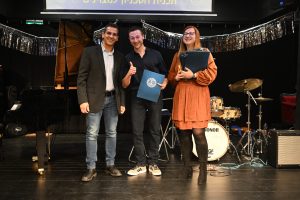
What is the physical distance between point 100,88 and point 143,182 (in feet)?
4.00

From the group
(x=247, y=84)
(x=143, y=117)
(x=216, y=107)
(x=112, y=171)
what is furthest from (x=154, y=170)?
(x=247, y=84)

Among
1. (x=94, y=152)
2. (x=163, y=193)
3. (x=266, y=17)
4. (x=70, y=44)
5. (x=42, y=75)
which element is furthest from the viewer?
(x=42, y=75)

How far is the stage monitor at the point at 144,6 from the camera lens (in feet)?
22.6

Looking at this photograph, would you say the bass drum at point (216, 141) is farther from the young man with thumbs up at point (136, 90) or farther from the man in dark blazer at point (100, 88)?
the man in dark blazer at point (100, 88)

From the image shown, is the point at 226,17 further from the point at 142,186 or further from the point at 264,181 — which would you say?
the point at 142,186

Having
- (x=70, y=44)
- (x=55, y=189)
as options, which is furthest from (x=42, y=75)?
(x=55, y=189)

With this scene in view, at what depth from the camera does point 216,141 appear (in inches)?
220

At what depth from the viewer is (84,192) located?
4.03m

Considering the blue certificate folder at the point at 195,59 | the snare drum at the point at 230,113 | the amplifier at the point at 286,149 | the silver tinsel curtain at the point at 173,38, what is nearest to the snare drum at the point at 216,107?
the snare drum at the point at 230,113

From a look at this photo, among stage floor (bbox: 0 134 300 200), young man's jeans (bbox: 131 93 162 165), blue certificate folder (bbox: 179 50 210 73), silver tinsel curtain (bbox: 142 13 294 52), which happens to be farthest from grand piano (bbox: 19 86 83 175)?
silver tinsel curtain (bbox: 142 13 294 52)

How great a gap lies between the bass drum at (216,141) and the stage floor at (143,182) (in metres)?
0.14

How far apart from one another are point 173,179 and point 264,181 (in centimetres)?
111

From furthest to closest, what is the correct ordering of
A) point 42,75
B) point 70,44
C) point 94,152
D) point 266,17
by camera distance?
point 42,75, point 266,17, point 70,44, point 94,152

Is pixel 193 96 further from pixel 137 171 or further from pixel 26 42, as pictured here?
pixel 26 42
